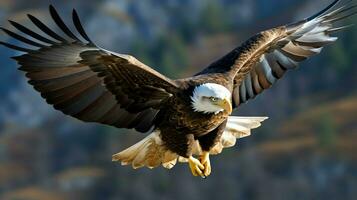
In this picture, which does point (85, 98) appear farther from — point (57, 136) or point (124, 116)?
point (57, 136)

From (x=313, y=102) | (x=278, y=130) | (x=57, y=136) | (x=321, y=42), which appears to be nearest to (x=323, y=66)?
(x=313, y=102)

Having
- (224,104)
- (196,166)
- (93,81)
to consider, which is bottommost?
(196,166)

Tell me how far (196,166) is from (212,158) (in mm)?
44597

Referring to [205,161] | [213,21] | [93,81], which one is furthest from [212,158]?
[93,81]

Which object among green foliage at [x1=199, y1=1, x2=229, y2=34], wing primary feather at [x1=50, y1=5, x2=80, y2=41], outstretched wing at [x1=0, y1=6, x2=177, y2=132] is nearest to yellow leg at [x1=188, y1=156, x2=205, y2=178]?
outstretched wing at [x1=0, y1=6, x2=177, y2=132]

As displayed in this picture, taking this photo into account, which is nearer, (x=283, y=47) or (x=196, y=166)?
(x=196, y=166)

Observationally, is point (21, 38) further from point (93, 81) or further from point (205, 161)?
point (205, 161)

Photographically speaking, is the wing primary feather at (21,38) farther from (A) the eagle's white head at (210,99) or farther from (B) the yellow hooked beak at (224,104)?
(B) the yellow hooked beak at (224,104)

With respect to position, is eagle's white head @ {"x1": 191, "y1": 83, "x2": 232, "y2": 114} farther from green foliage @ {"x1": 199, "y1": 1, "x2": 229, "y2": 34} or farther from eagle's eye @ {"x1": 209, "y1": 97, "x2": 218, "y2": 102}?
green foliage @ {"x1": 199, "y1": 1, "x2": 229, "y2": 34}

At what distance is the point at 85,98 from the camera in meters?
10.7

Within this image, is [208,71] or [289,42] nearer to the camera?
[208,71]

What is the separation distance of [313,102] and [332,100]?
1.54 metres

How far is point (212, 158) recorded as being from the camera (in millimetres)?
55500

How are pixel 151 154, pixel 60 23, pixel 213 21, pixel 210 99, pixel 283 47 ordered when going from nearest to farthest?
1. pixel 60 23
2. pixel 210 99
3. pixel 151 154
4. pixel 283 47
5. pixel 213 21
